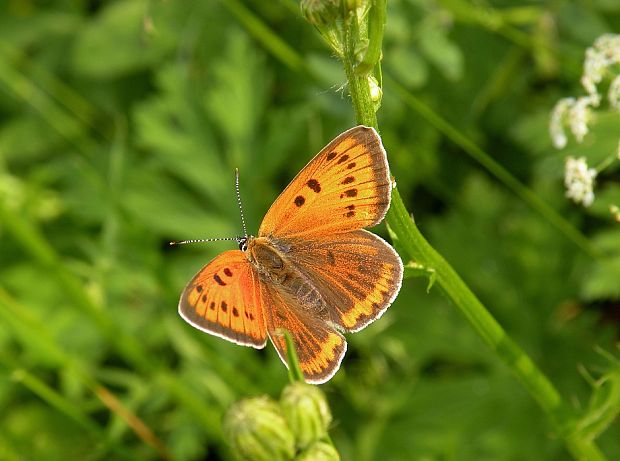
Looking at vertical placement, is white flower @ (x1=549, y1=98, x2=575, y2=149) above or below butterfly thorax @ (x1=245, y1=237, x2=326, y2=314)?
below

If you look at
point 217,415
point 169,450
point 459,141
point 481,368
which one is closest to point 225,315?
point 459,141

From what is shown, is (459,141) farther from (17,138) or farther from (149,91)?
(17,138)

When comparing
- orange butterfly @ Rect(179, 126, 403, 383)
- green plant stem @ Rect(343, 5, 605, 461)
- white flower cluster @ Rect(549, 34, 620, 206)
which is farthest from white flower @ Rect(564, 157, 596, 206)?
orange butterfly @ Rect(179, 126, 403, 383)

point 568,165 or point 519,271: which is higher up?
point 568,165

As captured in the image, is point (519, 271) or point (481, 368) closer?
point (519, 271)

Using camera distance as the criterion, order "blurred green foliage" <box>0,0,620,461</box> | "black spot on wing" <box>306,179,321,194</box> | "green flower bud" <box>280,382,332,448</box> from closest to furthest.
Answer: "green flower bud" <box>280,382,332,448</box> → "black spot on wing" <box>306,179,321,194</box> → "blurred green foliage" <box>0,0,620,461</box>

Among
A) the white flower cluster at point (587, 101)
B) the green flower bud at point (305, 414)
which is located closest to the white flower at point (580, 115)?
the white flower cluster at point (587, 101)

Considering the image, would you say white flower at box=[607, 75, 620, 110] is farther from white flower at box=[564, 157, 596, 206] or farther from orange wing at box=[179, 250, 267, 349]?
orange wing at box=[179, 250, 267, 349]
